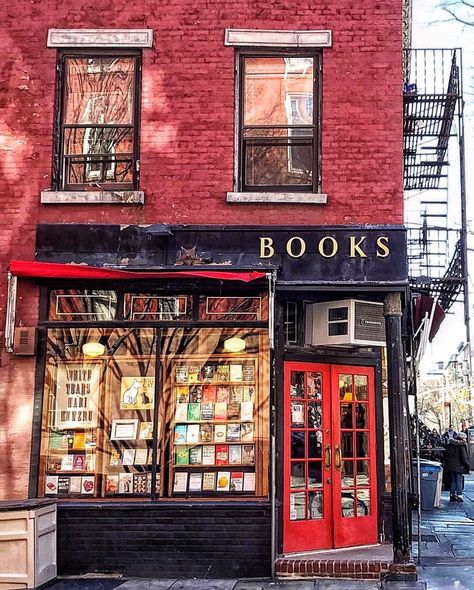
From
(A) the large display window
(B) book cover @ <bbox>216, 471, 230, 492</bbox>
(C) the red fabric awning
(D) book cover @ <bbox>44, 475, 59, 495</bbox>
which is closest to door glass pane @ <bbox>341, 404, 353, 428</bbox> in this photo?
(A) the large display window

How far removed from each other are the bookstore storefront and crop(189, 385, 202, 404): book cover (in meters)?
0.01

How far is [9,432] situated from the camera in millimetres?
8938

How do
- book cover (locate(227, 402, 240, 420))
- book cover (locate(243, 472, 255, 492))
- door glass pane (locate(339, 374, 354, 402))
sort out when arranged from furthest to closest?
door glass pane (locate(339, 374, 354, 402)) < book cover (locate(227, 402, 240, 420)) < book cover (locate(243, 472, 255, 492))

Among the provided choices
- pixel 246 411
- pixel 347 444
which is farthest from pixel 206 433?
pixel 347 444

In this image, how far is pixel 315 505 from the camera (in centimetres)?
960

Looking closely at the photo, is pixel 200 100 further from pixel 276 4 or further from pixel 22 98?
pixel 22 98

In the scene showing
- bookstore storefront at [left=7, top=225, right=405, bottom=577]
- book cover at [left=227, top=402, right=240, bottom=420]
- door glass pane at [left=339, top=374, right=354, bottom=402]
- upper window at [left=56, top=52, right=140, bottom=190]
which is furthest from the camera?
door glass pane at [left=339, top=374, right=354, bottom=402]

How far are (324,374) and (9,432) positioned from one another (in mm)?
4124

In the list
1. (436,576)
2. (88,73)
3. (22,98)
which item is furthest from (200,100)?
(436,576)

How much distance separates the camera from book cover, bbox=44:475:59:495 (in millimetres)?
8977

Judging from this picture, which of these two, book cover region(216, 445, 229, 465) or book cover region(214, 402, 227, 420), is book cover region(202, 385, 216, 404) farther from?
book cover region(216, 445, 229, 465)

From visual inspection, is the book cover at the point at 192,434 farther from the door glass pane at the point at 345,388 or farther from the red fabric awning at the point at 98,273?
the door glass pane at the point at 345,388

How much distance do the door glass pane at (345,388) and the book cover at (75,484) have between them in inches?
143

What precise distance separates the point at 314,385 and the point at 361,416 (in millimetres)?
936
